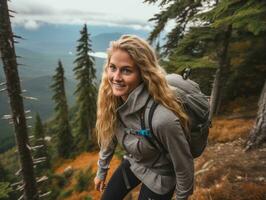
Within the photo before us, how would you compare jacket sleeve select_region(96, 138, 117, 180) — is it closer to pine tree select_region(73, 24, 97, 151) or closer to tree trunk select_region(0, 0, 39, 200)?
tree trunk select_region(0, 0, 39, 200)

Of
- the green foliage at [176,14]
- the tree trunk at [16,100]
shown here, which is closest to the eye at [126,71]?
the tree trunk at [16,100]

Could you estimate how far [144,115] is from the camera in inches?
100

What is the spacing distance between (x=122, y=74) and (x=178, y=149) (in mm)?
903

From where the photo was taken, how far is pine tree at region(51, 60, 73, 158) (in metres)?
31.4

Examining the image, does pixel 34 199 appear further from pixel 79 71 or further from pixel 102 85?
pixel 79 71

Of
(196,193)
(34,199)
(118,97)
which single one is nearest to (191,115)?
(118,97)

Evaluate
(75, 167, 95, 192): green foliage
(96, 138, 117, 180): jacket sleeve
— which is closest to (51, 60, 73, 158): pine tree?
(75, 167, 95, 192): green foliage

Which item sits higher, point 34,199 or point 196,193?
point 196,193

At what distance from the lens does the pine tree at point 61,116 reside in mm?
31444

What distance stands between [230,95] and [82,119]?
18931 millimetres

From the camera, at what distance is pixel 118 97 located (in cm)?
309

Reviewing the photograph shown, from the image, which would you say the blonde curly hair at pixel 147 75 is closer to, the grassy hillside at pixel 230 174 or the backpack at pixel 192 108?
the backpack at pixel 192 108

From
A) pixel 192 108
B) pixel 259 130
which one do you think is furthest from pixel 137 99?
pixel 259 130

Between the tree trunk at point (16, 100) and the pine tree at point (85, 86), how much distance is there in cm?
2196
